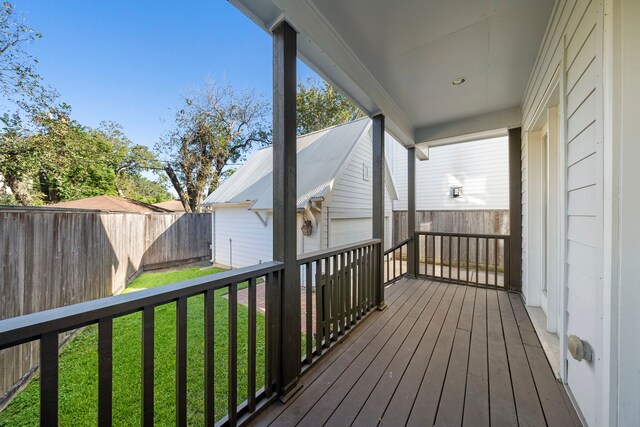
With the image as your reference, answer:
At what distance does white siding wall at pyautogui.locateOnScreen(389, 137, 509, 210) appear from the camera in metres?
6.85

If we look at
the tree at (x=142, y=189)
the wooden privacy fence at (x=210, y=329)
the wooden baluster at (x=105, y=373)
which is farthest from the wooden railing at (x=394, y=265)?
the tree at (x=142, y=189)

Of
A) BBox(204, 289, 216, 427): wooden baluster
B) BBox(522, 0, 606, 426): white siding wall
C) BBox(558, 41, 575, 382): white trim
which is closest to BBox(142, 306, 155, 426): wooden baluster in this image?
BBox(204, 289, 216, 427): wooden baluster

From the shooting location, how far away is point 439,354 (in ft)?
7.04

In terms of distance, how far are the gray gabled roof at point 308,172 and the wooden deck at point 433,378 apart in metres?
3.14

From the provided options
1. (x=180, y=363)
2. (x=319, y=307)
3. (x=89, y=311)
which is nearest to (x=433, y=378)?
(x=319, y=307)

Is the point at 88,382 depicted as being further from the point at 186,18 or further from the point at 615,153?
the point at 186,18

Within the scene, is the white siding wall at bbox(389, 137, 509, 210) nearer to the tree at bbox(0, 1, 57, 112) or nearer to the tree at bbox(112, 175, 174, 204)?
the tree at bbox(0, 1, 57, 112)

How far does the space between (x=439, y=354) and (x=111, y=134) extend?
498 inches

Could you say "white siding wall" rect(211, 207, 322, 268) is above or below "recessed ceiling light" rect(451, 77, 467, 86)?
below

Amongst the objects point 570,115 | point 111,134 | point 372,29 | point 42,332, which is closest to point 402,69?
point 372,29

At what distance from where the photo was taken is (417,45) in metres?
2.16

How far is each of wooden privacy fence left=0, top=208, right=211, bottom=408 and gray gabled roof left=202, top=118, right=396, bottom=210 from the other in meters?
2.91

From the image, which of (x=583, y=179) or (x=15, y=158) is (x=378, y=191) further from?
(x=15, y=158)

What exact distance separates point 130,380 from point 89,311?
225 cm
